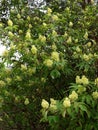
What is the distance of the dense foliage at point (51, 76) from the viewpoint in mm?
4082

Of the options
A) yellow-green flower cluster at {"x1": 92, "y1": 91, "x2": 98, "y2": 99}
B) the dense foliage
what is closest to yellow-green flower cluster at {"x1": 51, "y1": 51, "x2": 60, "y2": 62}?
the dense foliage

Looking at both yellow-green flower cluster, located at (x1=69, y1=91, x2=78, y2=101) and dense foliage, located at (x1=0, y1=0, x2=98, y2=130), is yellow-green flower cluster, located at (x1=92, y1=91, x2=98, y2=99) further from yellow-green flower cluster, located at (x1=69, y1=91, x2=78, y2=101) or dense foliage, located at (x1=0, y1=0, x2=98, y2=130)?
yellow-green flower cluster, located at (x1=69, y1=91, x2=78, y2=101)

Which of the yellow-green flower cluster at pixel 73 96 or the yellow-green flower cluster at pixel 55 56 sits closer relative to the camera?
the yellow-green flower cluster at pixel 73 96

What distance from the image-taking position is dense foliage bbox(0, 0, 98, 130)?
408 cm

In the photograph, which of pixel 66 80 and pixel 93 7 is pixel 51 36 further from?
pixel 93 7

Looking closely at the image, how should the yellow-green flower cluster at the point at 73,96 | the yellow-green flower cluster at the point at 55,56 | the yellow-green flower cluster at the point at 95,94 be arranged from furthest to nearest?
the yellow-green flower cluster at the point at 55,56 < the yellow-green flower cluster at the point at 95,94 < the yellow-green flower cluster at the point at 73,96

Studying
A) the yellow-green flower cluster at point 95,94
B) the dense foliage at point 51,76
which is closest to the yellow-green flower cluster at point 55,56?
the dense foliage at point 51,76

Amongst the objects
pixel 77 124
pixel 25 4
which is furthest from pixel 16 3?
pixel 77 124

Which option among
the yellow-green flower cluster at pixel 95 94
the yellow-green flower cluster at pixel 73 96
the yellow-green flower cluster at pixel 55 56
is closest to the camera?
the yellow-green flower cluster at pixel 73 96

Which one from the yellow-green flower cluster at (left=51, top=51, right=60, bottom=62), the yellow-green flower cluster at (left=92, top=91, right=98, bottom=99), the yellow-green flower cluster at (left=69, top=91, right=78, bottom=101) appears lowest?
the yellow-green flower cluster at (left=69, top=91, right=78, bottom=101)

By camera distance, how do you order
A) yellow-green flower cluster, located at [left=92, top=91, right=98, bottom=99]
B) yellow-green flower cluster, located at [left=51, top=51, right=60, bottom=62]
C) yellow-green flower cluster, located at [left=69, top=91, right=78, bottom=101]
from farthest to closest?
yellow-green flower cluster, located at [left=51, top=51, right=60, bottom=62] < yellow-green flower cluster, located at [left=92, top=91, right=98, bottom=99] < yellow-green flower cluster, located at [left=69, top=91, right=78, bottom=101]

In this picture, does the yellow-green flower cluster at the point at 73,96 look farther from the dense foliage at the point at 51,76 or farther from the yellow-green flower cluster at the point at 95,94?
Result: the yellow-green flower cluster at the point at 95,94

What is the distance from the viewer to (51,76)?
4672mm

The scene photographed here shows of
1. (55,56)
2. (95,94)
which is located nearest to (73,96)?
(95,94)
